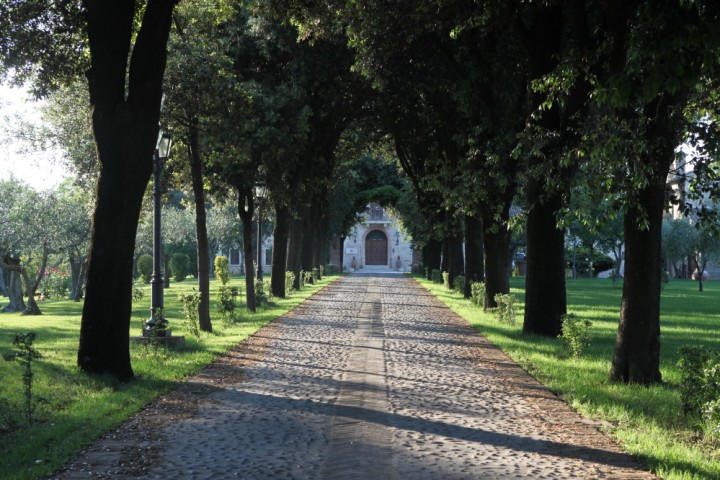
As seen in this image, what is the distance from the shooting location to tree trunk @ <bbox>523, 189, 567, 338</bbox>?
13.6 meters

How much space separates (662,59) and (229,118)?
971 cm

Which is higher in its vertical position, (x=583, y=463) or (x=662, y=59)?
(x=662, y=59)

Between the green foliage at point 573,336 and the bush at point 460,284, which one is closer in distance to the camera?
the green foliage at point 573,336

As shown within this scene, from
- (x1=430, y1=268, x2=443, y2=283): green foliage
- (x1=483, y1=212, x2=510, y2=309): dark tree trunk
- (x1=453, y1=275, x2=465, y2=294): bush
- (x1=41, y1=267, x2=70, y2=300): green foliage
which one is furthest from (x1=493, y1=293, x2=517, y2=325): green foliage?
(x1=430, y1=268, x2=443, y2=283): green foliage

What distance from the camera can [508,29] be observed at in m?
15.5

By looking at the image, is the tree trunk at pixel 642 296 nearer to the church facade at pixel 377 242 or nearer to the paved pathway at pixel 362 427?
the paved pathway at pixel 362 427

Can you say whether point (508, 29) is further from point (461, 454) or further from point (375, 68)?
point (461, 454)

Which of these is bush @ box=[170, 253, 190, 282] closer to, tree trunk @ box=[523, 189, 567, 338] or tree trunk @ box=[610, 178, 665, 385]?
tree trunk @ box=[523, 189, 567, 338]

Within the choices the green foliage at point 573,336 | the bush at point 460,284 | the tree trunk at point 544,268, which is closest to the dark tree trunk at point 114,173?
the green foliage at point 573,336

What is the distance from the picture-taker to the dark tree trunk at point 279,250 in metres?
25.9

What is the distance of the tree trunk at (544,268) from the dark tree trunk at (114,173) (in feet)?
25.0

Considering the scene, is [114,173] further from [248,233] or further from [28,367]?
[248,233]

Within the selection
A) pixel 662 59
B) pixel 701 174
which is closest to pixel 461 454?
pixel 662 59

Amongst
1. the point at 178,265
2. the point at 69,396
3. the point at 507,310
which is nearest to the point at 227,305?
the point at 507,310
